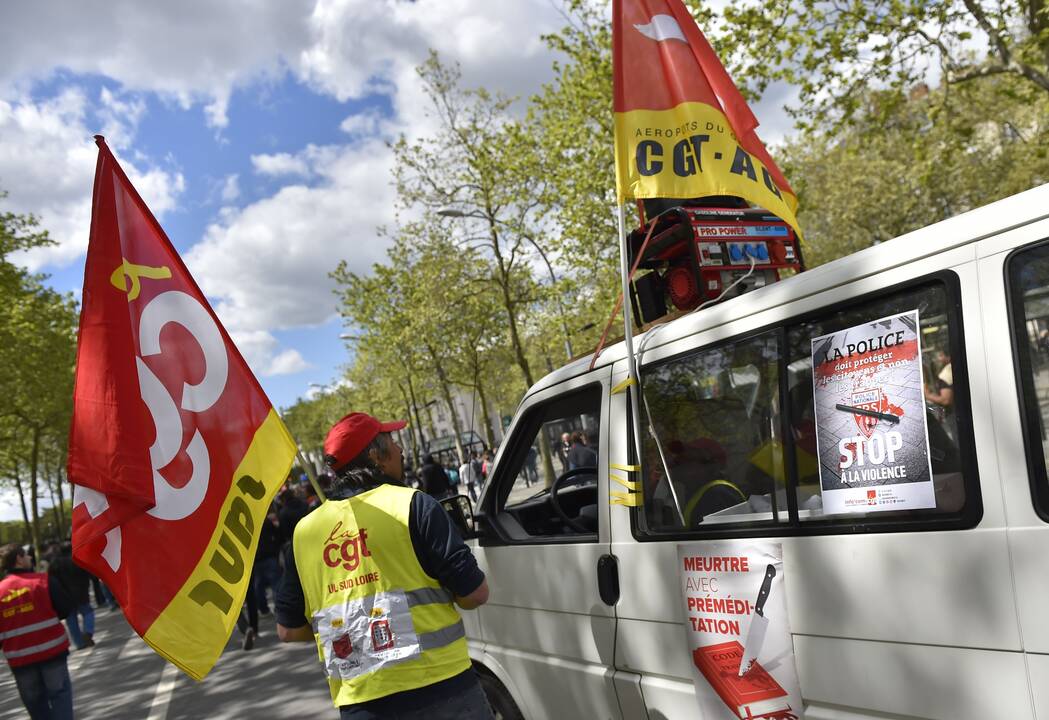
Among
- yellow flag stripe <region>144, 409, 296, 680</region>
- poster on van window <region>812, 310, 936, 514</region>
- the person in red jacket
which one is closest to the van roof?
poster on van window <region>812, 310, 936, 514</region>

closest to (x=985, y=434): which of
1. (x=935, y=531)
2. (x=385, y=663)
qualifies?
(x=935, y=531)

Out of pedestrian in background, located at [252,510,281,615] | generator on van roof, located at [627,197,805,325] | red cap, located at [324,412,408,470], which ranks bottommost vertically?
pedestrian in background, located at [252,510,281,615]

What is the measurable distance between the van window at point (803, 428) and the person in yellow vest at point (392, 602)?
710mm

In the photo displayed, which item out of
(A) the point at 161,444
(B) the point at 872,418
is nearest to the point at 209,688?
(A) the point at 161,444

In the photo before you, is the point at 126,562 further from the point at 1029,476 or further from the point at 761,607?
the point at 1029,476

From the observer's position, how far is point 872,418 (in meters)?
2.00

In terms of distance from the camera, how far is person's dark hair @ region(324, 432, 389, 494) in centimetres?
268

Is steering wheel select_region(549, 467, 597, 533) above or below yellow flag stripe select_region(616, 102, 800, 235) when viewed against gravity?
below

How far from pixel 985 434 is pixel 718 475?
0.93 metres

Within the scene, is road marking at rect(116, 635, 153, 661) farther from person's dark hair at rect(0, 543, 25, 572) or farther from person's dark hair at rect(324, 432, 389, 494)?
person's dark hair at rect(324, 432, 389, 494)

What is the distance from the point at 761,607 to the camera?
2207 millimetres

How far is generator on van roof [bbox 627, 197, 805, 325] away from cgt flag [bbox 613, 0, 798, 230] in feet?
0.35

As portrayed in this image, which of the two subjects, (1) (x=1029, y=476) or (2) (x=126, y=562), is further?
(2) (x=126, y=562)

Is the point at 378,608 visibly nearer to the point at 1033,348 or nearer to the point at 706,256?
the point at 706,256
